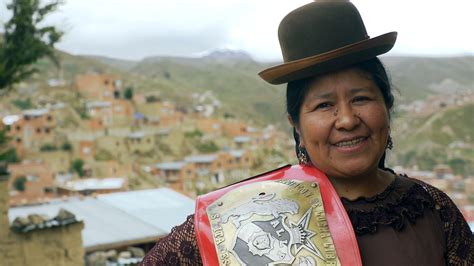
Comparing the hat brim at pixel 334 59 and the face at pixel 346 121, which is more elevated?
the hat brim at pixel 334 59

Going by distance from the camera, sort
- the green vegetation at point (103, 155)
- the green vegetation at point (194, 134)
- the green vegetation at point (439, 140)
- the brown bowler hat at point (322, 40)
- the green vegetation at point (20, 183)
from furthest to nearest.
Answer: the green vegetation at point (194, 134) < the green vegetation at point (103, 155) < the green vegetation at point (439, 140) < the green vegetation at point (20, 183) < the brown bowler hat at point (322, 40)

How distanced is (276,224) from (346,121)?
11.0 inches

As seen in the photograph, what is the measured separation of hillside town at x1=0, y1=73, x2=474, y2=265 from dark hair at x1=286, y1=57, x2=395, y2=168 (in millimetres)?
8856

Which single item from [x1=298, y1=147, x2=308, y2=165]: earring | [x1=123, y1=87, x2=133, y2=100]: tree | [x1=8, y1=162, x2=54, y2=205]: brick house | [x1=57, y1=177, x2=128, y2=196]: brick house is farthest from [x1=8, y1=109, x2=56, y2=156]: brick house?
[x1=298, y1=147, x2=308, y2=165]: earring

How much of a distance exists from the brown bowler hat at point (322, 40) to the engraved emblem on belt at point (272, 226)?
0.27m

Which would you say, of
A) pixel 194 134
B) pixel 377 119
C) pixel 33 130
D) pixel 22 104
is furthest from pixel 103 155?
pixel 377 119

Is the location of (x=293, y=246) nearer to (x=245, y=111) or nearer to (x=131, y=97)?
(x=131, y=97)

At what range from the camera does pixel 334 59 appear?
157 cm

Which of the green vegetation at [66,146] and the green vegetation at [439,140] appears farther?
the green vegetation at [66,146]

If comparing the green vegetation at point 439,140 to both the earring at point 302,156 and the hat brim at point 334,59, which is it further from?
the hat brim at point 334,59

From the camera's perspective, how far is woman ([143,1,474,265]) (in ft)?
5.01

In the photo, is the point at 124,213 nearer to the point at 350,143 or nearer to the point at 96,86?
the point at 350,143

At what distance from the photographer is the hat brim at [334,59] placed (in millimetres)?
1559

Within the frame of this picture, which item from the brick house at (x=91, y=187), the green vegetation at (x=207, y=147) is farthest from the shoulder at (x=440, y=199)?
the green vegetation at (x=207, y=147)
